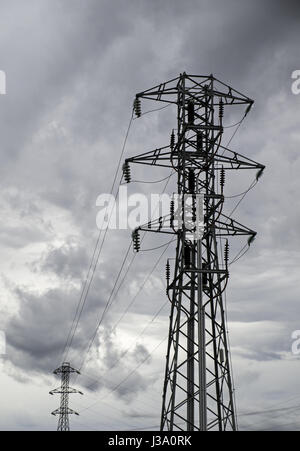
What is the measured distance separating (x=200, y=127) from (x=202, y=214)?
17.1 feet

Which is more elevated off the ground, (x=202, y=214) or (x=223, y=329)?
(x=202, y=214)

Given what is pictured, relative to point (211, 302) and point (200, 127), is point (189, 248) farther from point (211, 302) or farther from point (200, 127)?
point (200, 127)

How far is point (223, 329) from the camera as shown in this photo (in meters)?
31.0

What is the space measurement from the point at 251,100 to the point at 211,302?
1307 cm

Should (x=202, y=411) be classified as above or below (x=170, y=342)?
below

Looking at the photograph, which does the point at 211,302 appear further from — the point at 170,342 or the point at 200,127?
the point at 200,127
